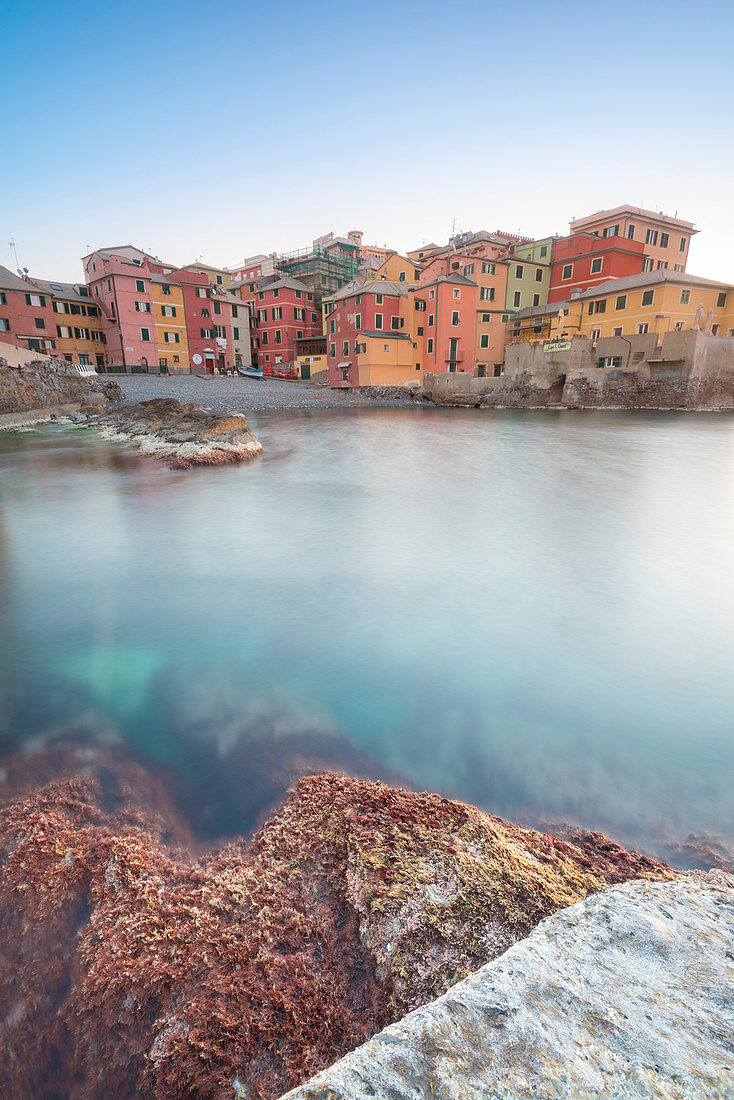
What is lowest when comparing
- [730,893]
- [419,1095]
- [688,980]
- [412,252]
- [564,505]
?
[564,505]

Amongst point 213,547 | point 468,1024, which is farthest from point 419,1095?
point 213,547

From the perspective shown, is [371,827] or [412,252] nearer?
[371,827]

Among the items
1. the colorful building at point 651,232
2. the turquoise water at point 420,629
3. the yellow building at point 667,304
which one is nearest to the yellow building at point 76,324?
the turquoise water at point 420,629

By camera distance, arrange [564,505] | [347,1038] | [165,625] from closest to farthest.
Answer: [347,1038] < [165,625] < [564,505]

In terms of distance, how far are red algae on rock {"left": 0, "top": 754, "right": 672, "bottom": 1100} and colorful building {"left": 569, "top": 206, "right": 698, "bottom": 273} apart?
53770 millimetres

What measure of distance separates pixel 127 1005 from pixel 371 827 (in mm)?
1097

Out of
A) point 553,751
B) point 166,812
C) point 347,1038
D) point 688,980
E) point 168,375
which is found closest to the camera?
point 688,980

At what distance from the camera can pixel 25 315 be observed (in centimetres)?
4188

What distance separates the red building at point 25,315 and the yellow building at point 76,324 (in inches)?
47.8

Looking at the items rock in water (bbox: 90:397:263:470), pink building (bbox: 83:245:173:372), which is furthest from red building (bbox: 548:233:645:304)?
rock in water (bbox: 90:397:263:470)

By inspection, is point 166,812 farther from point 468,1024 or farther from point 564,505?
point 564,505

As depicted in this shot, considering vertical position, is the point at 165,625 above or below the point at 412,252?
below

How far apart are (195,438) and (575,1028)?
15.5 metres

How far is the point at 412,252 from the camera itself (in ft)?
211
